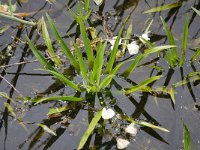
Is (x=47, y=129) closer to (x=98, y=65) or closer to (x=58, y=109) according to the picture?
(x=58, y=109)

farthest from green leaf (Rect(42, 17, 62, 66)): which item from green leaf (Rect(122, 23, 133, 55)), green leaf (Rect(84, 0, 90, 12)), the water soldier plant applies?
green leaf (Rect(122, 23, 133, 55))

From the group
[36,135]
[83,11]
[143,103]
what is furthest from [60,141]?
[83,11]

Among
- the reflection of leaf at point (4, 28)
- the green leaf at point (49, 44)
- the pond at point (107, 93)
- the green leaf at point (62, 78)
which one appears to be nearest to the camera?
the green leaf at point (62, 78)

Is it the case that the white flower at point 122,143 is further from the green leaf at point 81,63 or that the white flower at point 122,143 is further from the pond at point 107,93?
the green leaf at point 81,63

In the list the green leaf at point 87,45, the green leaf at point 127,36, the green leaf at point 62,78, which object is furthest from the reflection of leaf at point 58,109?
the green leaf at point 127,36

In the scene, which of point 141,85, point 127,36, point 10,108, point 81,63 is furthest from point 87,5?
point 10,108

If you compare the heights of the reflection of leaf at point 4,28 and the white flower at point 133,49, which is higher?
the reflection of leaf at point 4,28

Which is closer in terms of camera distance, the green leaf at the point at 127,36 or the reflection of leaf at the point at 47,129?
the reflection of leaf at the point at 47,129

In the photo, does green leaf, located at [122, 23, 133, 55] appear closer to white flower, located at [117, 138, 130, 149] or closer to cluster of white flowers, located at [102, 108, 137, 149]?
cluster of white flowers, located at [102, 108, 137, 149]

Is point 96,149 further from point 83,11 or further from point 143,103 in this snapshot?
point 83,11
